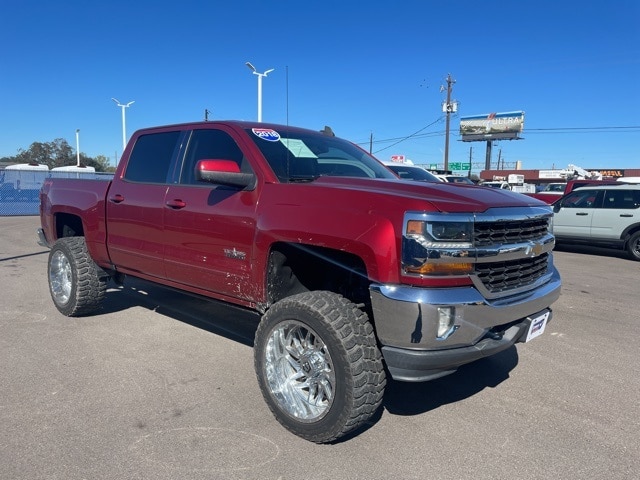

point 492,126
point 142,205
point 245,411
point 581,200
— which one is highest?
point 492,126

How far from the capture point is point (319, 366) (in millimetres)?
3121

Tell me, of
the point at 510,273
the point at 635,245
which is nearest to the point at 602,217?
the point at 635,245

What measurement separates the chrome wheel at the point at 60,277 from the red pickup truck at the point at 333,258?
4.79ft

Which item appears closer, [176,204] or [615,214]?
[176,204]

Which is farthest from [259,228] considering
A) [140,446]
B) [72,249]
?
[72,249]

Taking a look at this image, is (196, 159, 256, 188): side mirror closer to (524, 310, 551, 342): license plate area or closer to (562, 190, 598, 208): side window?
(524, 310, 551, 342): license plate area

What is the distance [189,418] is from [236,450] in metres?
0.54

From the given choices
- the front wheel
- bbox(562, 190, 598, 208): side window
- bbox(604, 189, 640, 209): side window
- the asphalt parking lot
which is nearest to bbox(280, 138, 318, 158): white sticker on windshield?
the front wheel

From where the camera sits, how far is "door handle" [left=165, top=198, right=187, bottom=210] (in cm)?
409

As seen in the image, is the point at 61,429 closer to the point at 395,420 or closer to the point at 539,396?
the point at 395,420

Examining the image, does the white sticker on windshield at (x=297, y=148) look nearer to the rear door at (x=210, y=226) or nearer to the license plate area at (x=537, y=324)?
the rear door at (x=210, y=226)

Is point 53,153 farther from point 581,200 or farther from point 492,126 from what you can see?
point 581,200

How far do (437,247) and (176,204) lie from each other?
91.3 inches

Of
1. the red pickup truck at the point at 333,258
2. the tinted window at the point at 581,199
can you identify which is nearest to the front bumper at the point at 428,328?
the red pickup truck at the point at 333,258
